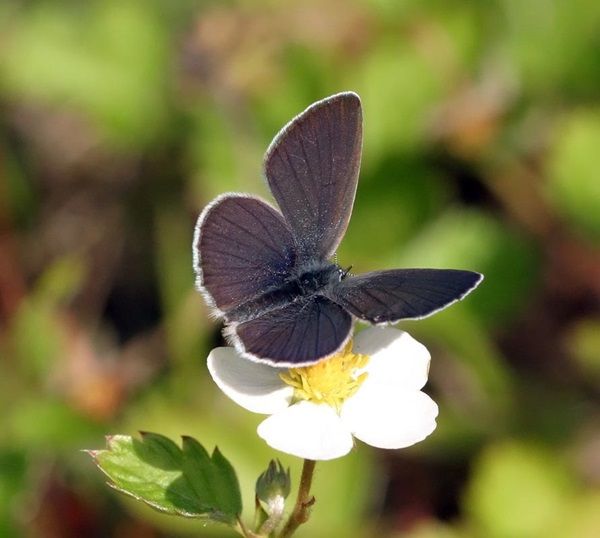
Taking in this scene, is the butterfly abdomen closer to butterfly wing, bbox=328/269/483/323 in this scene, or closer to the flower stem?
butterfly wing, bbox=328/269/483/323

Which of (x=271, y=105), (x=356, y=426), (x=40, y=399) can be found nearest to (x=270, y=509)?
(x=356, y=426)

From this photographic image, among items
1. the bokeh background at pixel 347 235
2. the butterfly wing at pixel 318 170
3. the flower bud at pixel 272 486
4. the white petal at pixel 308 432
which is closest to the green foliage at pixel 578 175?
the bokeh background at pixel 347 235

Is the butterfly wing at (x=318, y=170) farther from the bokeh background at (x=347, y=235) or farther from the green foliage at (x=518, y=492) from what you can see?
the green foliage at (x=518, y=492)

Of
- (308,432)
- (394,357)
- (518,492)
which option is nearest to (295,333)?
(308,432)

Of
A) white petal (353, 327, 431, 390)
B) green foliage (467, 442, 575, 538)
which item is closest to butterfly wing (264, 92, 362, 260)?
white petal (353, 327, 431, 390)

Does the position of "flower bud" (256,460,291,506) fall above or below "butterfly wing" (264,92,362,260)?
below

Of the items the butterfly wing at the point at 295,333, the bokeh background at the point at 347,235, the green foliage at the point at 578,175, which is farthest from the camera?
the green foliage at the point at 578,175

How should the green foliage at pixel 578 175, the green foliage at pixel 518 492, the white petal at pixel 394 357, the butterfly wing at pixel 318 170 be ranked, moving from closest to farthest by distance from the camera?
the white petal at pixel 394 357 < the butterfly wing at pixel 318 170 < the green foliage at pixel 518 492 < the green foliage at pixel 578 175
